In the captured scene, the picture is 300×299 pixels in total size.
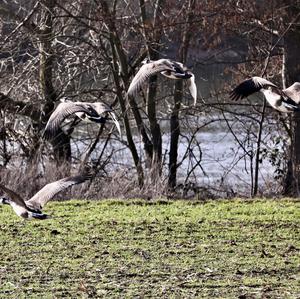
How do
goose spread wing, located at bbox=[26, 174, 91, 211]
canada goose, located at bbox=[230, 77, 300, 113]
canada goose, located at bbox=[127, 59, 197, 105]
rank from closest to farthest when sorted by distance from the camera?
goose spread wing, located at bbox=[26, 174, 91, 211] → canada goose, located at bbox=[127, 59, 197, 105] → canada goose, located at bbox=[230, 77, 300, 113]

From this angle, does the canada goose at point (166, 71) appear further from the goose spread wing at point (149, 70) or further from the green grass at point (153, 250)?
the green grass at point (153, 250)

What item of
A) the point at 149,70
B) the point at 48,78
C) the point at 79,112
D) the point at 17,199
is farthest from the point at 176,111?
the point at 17,199

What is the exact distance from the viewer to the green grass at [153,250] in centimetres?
662

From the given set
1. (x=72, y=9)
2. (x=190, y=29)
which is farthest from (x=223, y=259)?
(x=72, y=9)

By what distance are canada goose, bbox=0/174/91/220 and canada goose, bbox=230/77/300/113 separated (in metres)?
1.83

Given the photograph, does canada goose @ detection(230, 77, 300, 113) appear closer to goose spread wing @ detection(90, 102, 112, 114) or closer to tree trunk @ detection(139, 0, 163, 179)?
goose spread wing @ detection(90, 102, 112, 114)

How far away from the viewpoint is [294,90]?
921 centimetres

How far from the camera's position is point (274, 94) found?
8.97 meters

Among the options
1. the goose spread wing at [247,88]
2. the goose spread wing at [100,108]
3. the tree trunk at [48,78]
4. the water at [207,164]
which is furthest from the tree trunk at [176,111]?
the goose spread wing at [100,108]

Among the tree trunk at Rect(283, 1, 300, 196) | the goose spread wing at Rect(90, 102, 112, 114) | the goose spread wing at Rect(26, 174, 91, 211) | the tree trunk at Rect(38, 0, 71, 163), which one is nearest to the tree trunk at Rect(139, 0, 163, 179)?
the tree trunk at Rect(38, 0, 71, 163)

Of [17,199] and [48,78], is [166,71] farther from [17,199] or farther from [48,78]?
[48,78]

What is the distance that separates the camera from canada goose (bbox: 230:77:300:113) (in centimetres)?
882

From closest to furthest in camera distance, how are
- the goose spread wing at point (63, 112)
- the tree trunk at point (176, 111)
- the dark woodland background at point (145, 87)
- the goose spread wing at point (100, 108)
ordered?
the goose spread wing at point (100, 108), the goose spread wing at point (63, 112), the dark woodland background at point (145, 87), the tree trunk at point (176, 111)

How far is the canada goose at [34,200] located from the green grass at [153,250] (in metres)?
0.39
